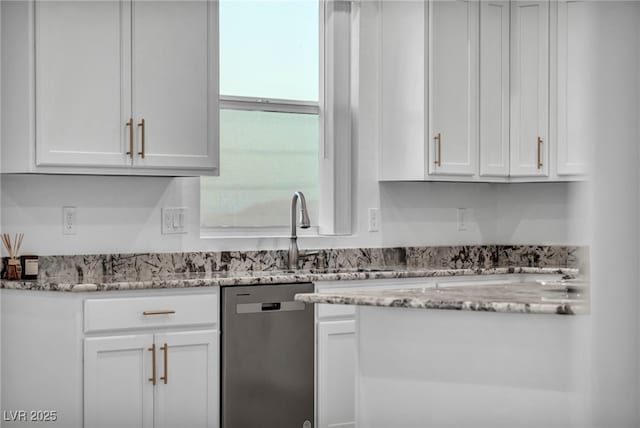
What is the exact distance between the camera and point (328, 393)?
3.63 metres

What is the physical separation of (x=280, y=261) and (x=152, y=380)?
1.08 metres

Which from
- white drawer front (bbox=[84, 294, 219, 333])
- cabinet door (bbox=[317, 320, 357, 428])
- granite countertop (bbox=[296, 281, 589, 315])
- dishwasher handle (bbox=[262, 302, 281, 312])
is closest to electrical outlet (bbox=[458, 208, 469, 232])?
cabinet door (bbox=[317, 320, 357, 428])

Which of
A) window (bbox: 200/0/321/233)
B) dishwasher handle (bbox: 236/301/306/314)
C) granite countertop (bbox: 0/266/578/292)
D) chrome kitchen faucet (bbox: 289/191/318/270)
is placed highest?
window (bbox: 200/0/321/233)

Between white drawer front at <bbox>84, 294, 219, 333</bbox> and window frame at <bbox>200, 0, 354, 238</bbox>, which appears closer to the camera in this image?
white drawer front at <bbox>84, 294, 219, 333</bbox>

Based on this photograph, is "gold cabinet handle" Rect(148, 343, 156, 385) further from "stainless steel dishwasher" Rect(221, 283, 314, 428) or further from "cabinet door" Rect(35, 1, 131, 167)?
"cabinet door" Rect(35, 1, 131, 167)

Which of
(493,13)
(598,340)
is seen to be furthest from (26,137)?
(598,340)

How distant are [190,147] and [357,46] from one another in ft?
4.35

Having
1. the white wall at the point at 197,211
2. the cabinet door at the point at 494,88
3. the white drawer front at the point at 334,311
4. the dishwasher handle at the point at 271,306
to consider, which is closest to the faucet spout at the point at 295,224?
the white wall at the point at 197,211

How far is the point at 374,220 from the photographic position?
14.5 feet

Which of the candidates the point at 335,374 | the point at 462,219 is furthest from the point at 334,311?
the point at 462,219

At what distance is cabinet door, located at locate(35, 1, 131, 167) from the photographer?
319 centimetres

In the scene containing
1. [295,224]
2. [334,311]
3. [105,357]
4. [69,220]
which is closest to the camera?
[105,357]

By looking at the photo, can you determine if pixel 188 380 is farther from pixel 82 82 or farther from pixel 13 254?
pixel 82 82

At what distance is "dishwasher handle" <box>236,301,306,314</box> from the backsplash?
47cm
